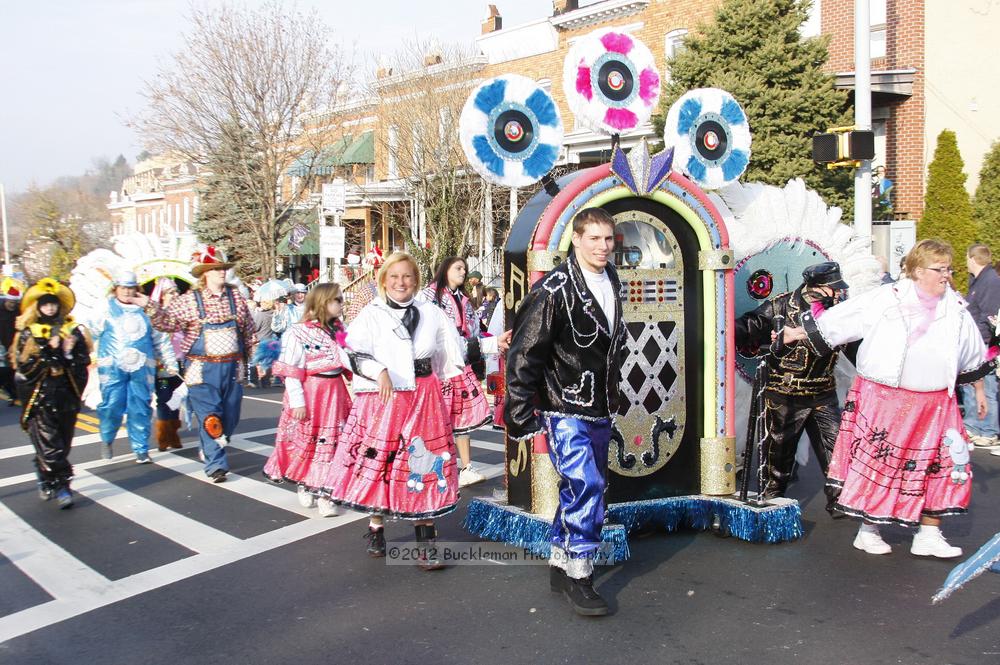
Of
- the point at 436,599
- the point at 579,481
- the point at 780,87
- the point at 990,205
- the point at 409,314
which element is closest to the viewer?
the point at 579,481

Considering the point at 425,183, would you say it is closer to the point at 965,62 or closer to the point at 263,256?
the point at 263,256

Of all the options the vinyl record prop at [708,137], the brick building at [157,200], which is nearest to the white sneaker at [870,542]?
the vinyl record prop at [708,137]

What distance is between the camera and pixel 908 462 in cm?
487

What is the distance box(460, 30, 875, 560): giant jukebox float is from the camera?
5.11 m

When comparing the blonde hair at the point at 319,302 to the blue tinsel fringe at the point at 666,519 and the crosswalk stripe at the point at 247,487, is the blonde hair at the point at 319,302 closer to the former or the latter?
the crosswalk stripe at the point at 247,487

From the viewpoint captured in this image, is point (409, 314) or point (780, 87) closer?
point (409, 314)

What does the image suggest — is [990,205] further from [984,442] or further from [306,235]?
[306,235]

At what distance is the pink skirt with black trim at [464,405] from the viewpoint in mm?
6992

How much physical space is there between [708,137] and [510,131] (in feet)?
4.87

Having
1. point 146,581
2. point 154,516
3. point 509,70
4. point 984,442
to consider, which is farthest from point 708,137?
point 509,70

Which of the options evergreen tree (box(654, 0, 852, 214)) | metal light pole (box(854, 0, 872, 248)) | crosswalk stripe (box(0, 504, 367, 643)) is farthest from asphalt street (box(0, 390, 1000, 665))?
evergreen tree (box(654, 0, 852, 214))

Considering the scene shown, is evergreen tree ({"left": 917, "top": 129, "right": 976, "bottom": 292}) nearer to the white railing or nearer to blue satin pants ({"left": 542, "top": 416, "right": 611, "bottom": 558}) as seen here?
the white railing

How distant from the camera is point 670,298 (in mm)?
5535

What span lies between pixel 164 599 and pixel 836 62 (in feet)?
60.5
